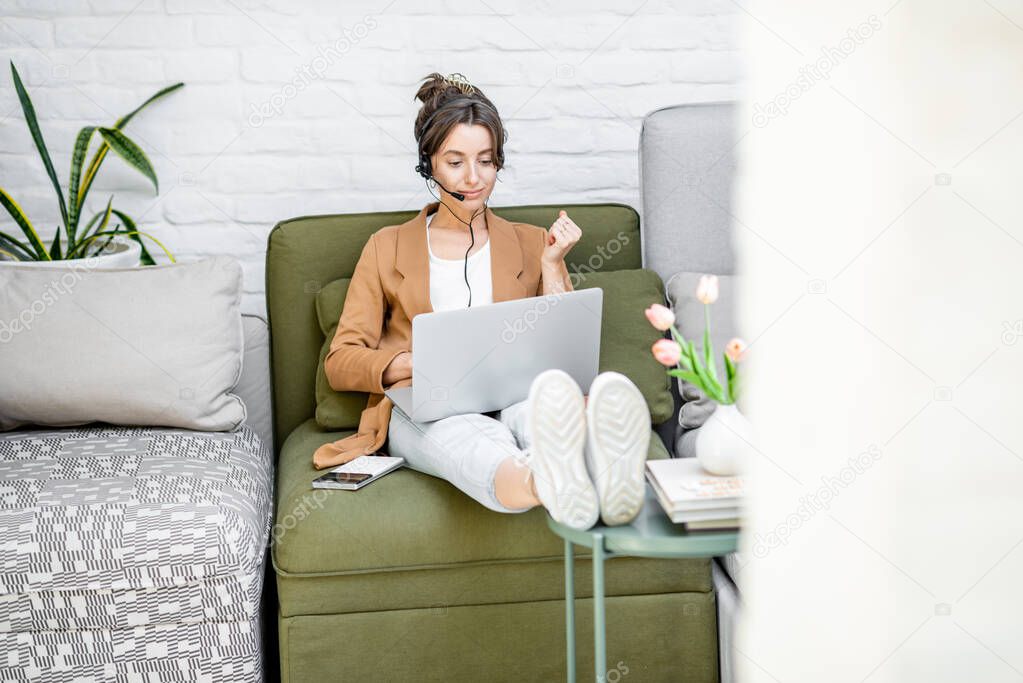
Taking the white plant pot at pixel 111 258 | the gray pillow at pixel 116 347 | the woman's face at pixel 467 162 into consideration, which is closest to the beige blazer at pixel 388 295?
the woman's face at pixel 467 162

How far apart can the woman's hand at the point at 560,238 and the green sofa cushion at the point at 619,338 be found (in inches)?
4.6

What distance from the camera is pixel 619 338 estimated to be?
6.99ft

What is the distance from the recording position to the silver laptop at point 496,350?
166 cm

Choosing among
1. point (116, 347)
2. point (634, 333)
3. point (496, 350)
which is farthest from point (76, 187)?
point (634, 333)

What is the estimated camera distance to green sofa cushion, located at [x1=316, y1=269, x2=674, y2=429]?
210cm

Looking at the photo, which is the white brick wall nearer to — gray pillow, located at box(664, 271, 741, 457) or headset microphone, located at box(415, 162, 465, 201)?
headset microphone, located at box(415, 162, 465, 201)

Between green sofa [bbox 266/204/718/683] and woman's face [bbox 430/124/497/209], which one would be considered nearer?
green sofa [bbox 266/204/718/683]

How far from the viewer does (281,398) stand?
229cm

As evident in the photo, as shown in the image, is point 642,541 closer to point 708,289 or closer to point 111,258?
point 708,289

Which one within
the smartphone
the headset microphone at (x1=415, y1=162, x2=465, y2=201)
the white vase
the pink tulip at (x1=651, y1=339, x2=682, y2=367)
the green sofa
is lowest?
the green sofa

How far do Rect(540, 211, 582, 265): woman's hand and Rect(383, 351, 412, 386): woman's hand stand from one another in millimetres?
387

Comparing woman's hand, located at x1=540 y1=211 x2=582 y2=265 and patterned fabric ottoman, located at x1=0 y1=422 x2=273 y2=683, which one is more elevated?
woman's hand, located at x1=540 y1=211 x2=582 y2=265

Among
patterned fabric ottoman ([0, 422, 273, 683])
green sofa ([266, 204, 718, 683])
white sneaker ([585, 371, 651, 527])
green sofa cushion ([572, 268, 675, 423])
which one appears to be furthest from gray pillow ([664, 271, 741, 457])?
patterned fabric ottoman ([0, 422, 273, 683])

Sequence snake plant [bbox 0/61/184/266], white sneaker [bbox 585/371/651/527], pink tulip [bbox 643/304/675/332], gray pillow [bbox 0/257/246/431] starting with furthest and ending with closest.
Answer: snake plant [bbox 0/61/184/266], gray pillow [bbox 0/257/246/431], pink tulip [bbox 643/304/675/332], white sneaker [bbox 585/371/651/527]
